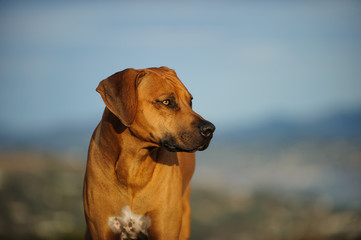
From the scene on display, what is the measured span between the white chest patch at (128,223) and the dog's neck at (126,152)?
353 mm

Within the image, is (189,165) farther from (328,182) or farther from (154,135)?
(328,182)

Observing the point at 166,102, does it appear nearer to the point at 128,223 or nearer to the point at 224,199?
the point at 128,223

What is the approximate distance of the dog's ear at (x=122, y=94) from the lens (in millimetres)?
4633

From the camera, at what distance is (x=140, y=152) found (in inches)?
197

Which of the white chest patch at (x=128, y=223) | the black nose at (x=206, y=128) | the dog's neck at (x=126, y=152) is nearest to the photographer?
the black nose at (x=206, y=128)

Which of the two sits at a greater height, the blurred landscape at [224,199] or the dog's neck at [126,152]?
the dog's neck at [126,152]

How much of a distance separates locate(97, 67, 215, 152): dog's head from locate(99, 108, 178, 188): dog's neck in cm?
16

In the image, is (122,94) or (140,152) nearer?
(122,94)

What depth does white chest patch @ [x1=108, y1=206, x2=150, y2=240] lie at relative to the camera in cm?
509

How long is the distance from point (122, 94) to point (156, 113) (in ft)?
1.38

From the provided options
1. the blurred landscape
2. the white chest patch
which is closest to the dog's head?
the white chest patch

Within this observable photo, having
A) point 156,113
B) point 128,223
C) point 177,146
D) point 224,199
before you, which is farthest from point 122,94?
point 224,199

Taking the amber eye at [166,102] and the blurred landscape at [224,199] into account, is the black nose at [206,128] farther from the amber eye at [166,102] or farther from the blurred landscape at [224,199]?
the blurred landscape at [224,199]

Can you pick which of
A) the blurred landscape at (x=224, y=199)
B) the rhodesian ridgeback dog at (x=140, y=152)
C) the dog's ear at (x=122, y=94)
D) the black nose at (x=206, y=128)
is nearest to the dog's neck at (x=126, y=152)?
the rhodesian ridgeback dog at (x=140, y=152)
